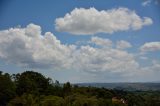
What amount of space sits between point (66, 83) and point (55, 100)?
49.5 ft

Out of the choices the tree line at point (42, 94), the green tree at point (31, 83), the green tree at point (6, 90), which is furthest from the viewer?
the green tree at point (31, 83)

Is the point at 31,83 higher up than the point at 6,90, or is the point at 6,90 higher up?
the point at 31,83

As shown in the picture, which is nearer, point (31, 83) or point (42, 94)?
point (42, 94)

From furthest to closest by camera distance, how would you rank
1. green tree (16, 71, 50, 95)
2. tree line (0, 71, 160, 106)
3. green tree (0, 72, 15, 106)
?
green tree (16, 71, 50, 95) → green tree (0, 72, 15, 106) → tree line (0, 71, 160, 106)

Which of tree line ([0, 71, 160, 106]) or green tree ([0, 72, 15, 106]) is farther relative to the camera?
green tree ([0, 72, 15, 106])

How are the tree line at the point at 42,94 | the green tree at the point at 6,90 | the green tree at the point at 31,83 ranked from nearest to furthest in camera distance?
1. the tree line at the point at 42,94
2. the green tree at the point at 6,90
3. the green tree at the point at 31,83

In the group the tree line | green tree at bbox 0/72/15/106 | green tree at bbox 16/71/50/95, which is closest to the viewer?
the tree line

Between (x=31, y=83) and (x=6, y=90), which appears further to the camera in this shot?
(x=31, y=83)

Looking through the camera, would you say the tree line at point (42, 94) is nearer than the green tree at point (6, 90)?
Yes

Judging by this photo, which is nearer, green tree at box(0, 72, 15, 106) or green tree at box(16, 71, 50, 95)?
green tree at box(0, 72, 15, 106)

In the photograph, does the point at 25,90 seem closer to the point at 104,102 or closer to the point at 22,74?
the point at 22,74

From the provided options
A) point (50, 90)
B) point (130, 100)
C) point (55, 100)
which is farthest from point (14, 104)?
point (130, 100)

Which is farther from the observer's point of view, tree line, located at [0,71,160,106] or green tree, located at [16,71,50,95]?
green tree, located at [16,71,50,95]

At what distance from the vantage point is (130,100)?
77.1 meters
